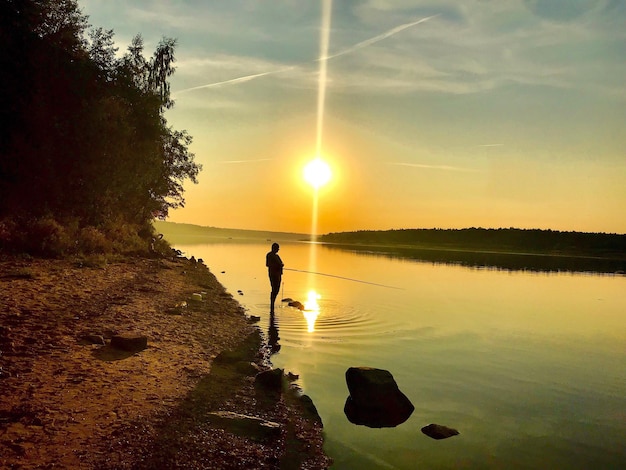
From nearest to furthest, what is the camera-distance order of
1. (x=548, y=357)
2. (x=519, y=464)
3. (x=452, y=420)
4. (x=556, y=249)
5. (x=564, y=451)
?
1. (x=519, y=464)
2. (x=564, y=451)
3. (x=452, y=420)
4. (x=548, y=357)
5. (x=556, y=249)

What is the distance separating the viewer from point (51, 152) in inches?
872

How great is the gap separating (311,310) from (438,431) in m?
15.3

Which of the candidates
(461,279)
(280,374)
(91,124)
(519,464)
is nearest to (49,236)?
(91,124)

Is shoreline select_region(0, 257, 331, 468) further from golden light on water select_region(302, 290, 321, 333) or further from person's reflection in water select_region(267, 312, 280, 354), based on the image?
golden light on water select_region(302, 290, 321, 333)

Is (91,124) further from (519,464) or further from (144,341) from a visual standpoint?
(519,464)

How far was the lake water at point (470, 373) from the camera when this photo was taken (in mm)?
9219

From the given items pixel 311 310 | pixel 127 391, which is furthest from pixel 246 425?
pixel 311 310

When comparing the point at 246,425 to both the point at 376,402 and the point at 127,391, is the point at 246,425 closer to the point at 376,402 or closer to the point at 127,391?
the point at 127,391

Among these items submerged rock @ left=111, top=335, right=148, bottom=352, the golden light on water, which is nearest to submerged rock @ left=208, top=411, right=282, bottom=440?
submerged rock @ left=111, top=335, right=148, bottom=352

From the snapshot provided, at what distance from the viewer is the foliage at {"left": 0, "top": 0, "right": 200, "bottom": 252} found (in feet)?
68.0

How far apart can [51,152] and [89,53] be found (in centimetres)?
1008

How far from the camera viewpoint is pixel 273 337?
17344 millimetres

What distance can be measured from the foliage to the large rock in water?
18.1 meters

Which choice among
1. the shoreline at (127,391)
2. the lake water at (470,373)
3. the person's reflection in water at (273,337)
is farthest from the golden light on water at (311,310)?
the shoreline at (127,391)
